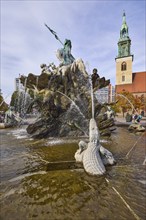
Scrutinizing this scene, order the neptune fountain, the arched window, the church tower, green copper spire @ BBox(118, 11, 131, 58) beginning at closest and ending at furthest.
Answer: the neptune fountain → green copper spire @ BBox(118, 11, 131, 58) → the church tower → the arched window

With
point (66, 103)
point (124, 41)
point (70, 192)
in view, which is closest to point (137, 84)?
point (124, 41)

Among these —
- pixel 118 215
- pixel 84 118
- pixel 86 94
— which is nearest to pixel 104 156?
pixel 118 215

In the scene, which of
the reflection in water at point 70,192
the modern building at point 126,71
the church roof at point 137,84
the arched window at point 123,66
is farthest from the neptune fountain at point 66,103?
the arched window at point 123,66

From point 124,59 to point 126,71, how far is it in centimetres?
479

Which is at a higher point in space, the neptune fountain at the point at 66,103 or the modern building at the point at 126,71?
the modern building at the point at 126,71

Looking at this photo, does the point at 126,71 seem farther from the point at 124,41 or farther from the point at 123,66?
the point at 124,41

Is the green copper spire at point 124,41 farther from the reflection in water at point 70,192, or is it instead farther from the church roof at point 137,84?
the reflection in water at point 70,192

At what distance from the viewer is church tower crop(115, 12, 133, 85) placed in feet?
190

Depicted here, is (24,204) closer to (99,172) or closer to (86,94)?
(99,172)

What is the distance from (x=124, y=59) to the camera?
59.8m

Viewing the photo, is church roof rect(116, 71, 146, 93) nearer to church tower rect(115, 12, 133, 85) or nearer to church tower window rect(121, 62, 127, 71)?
church tower rect(115, 12, 133, 85)

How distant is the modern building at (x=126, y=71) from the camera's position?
56266mm

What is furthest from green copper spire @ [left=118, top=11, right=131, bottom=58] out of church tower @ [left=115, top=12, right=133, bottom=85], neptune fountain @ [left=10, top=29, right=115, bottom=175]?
neptune fountain @ [left=10, top=29, right=115, bottom=175]

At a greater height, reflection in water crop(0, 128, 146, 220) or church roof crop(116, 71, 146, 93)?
church roof crop(116, 71, 146, 93)
